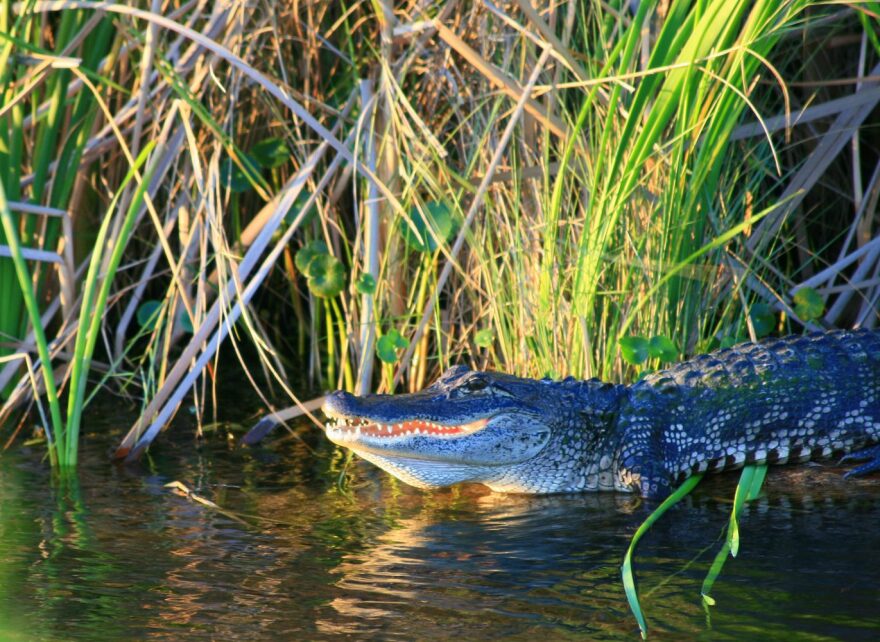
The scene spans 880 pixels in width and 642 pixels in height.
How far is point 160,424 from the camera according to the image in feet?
14.8

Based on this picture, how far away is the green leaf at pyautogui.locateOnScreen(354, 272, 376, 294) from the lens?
483 centimetres

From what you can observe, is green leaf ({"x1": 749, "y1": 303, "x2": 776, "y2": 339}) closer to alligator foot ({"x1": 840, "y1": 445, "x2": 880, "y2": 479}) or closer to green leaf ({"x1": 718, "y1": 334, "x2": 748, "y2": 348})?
green leaf ({"x1": 718, "y1": 334, "x2": 748, "y2": 348})

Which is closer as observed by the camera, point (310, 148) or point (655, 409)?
point (655, 409)

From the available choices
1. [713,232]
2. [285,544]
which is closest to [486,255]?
[713,232]

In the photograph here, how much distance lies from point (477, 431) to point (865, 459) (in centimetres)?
153

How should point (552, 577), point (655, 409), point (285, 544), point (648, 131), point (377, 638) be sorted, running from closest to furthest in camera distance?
point (377, 638) → point (552, 577) → point (285, 544) → point (648, 131) → point (655, 409)

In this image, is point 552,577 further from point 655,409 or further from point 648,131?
point 648,131

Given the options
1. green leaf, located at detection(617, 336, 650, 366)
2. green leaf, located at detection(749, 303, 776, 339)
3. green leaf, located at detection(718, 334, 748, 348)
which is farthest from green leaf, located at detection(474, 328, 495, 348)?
green leaf, located at detection(749, 303, 776, 339)

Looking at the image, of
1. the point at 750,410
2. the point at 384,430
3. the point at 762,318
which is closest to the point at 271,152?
the point at 384,430

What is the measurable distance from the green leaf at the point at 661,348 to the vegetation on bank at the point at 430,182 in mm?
29

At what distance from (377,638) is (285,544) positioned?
87 cm

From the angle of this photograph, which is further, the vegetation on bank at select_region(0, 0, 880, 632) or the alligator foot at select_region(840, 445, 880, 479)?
the alligator foot at select_region(840, 445, 880, 479)

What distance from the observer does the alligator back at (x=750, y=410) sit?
4.32m

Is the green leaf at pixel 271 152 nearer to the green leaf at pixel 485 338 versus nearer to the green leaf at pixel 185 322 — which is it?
the green leaf at pixel 185 322
